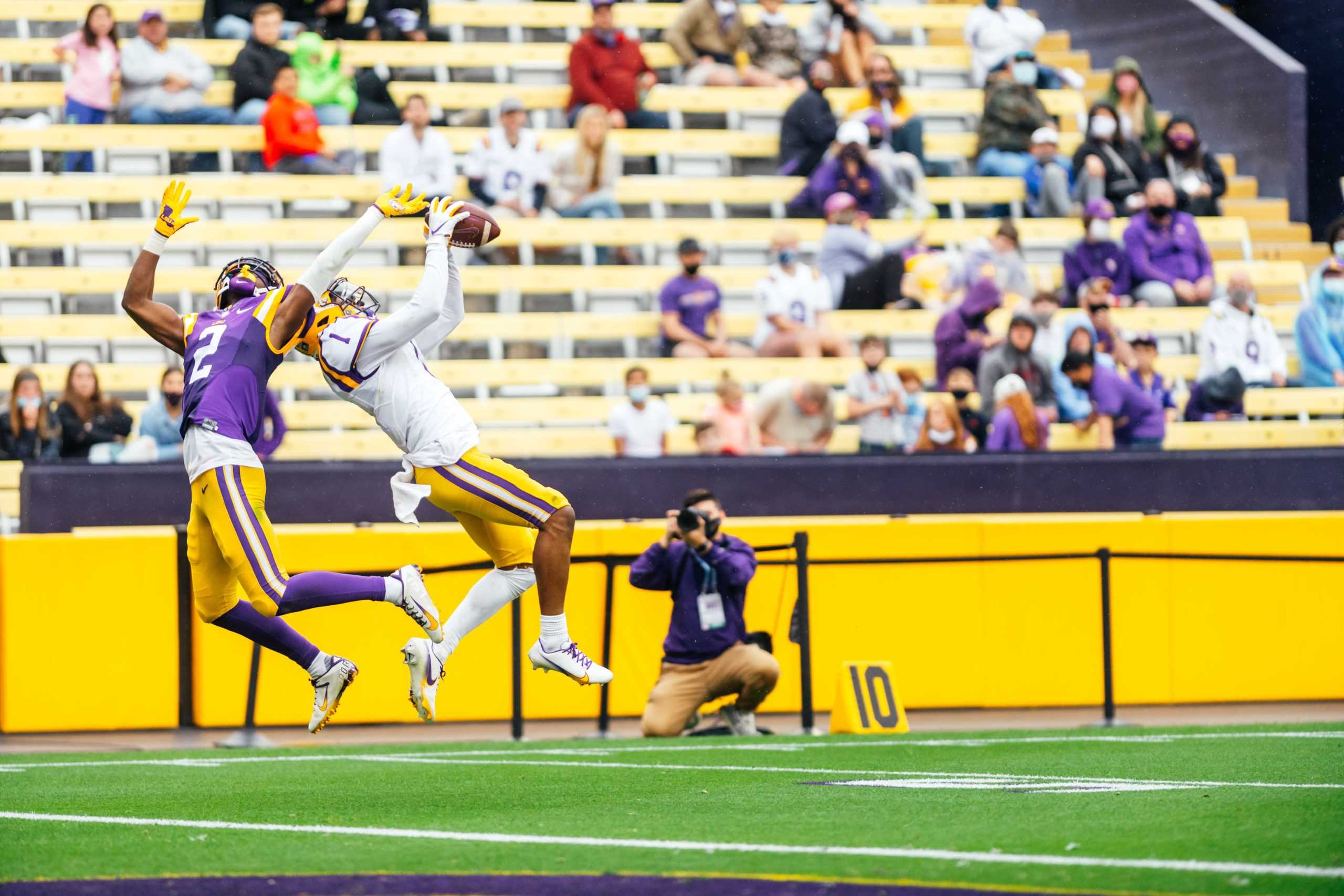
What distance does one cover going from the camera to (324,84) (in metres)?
17.2

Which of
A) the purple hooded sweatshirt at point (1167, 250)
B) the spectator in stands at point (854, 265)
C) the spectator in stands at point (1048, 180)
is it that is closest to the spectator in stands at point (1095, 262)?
the purple hooded sweatshirt at point (1167, 250)

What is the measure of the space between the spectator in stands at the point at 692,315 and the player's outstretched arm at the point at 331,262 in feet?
25.6

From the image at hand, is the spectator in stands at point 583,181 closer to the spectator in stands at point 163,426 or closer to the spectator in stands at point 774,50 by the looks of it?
the spectator in stands at point 774,50

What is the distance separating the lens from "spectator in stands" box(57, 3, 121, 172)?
1653 centimetres

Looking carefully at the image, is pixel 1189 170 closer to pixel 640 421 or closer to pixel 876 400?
pixel 876 400

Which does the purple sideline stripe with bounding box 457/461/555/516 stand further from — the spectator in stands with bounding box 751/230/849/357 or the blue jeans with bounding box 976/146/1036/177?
the blue jeans with bounding box 976/146/1036/177

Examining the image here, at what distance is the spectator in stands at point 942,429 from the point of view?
14109 millimetres

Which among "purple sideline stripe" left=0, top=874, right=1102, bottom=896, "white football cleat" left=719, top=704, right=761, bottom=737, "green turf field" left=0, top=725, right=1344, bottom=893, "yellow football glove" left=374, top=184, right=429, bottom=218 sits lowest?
"white football cleat" left=719, top=704, right=761, bottom=737

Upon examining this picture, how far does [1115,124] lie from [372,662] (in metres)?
9.41

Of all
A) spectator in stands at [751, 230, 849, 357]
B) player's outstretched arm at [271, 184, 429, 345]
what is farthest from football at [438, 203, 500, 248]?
spectator in stands at [751, 230, 849, 357]

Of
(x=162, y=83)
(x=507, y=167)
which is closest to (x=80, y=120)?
(x=162, y=83)

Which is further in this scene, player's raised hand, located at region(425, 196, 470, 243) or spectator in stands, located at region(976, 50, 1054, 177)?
spectator in stands, located at region(976, 50, 1054, 177)

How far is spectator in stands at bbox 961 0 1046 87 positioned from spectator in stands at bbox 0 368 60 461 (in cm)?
1022

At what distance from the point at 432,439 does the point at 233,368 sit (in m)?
0.87
